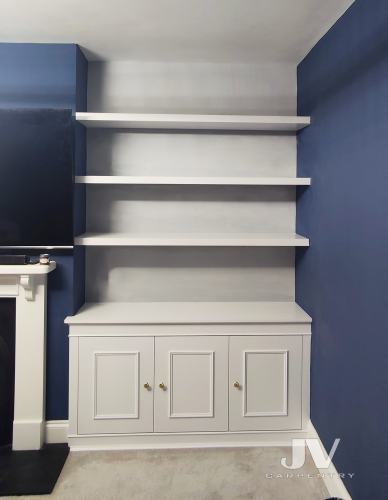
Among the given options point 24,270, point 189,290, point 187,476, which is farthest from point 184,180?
point 187,476

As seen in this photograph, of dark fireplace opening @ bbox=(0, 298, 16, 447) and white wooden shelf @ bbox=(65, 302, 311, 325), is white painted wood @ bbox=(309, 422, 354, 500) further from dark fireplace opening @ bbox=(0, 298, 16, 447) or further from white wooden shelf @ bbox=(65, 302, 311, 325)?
dark fireplace opening @ bbox=(0, 298, 16, 447)

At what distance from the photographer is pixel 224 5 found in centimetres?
219

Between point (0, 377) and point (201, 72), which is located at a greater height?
point (201, 72)

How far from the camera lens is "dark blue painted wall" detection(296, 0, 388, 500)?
1828mm

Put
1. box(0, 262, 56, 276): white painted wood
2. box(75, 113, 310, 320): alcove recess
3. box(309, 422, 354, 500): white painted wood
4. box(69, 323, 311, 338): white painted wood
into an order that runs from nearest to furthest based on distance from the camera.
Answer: box(309, 422, 354, 500): white painted wood, box(0, 262, 56, 276): white painted wood, box(69, 323, 311, 338): white painted wood, box(75, 113, 310, 320): alcove recess

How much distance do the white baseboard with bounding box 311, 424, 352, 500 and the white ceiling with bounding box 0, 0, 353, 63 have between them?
2354mm

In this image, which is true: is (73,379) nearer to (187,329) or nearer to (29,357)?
(29,357)

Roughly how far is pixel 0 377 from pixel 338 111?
8.20 ft

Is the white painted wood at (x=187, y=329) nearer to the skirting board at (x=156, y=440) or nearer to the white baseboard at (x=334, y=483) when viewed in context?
the skirting board at (x=156, y=440)

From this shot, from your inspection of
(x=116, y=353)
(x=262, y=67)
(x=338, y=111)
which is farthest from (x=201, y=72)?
(x=116, y=353)

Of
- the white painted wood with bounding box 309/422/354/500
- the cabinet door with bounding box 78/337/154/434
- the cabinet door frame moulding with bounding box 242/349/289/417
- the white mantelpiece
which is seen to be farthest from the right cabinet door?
the white mantelpiece

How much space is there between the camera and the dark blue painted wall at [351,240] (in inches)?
72.0

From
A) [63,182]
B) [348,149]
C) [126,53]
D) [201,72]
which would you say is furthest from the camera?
[201,72]

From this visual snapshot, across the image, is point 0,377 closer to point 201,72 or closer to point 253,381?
point 253,381
